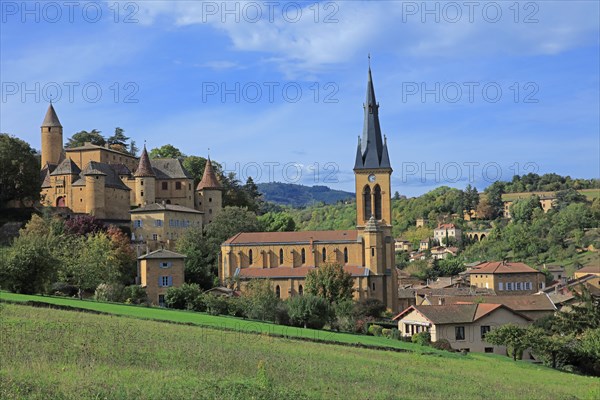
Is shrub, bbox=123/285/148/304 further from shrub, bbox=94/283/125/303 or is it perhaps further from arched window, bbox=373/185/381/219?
arched window, bbox=373/185/381/219

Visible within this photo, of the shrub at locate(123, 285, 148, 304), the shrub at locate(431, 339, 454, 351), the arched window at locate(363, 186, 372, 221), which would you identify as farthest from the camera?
the arched window at locate(363, 186, 372, 221)

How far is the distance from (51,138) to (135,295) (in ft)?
118

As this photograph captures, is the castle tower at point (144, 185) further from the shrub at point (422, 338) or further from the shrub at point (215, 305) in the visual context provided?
the shrub at point (422, 338)

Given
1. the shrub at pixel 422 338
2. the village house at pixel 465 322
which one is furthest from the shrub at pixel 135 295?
the shrub at pixel 422 338

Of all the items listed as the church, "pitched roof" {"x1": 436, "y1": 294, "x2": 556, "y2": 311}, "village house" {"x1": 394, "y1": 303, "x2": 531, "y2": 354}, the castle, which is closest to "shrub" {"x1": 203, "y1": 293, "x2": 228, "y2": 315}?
"village house" {"x1": 394, "y1": 303, "x2": 531, "y2": 354}

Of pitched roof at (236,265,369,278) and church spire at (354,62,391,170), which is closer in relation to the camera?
pitched roof at (236,265,369,278)

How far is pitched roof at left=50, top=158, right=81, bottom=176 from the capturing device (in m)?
83.1

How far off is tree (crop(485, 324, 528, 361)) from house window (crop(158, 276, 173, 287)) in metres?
26.8

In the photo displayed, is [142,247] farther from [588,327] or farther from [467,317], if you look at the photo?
[588,327]

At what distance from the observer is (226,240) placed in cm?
8131

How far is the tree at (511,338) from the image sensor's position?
46.6 metres

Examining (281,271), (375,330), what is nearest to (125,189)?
(281,271)

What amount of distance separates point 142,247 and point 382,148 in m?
24.0

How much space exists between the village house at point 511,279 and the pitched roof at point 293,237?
1795cm
